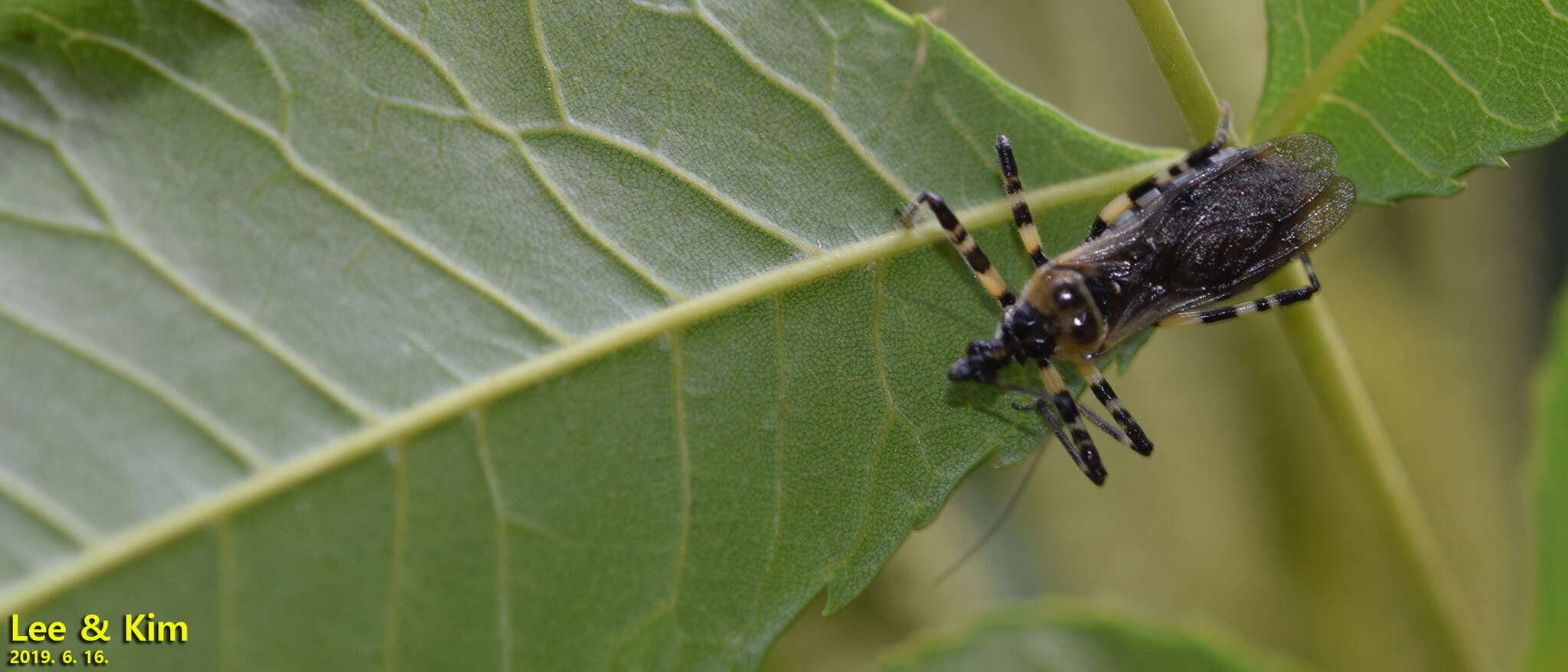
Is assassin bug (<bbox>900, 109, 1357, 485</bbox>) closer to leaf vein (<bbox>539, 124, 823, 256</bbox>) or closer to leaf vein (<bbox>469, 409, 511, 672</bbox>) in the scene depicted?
leaf vein (<bbox>539, 124, 823, 256</bbox>)

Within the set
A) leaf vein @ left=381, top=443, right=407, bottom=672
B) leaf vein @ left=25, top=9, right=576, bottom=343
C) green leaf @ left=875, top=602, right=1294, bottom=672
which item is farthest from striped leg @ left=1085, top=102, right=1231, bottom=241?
leaf vein @ left=381, top=443, right=407, bottom=672

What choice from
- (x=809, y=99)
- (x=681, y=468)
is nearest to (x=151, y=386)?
(x=681, y=468)

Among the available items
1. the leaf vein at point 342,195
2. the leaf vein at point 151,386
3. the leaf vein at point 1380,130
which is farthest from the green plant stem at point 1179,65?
the leaf vein at point 151,386

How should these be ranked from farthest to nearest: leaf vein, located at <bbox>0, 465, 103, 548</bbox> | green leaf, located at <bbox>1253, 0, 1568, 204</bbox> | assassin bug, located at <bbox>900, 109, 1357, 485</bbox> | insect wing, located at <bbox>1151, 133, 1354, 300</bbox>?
1. insect wing, located at <bbox>1151, 133, 1354, 300</bbox>
2. assassin bug, located at <bbox>900, 109, 1357, 485</bbox>
3. green leaf, located at <bbox>1253, 0, 1568, 204</bbox>
4. leaf vein, located at <bbox>0, 465, 103, 548</bbox>

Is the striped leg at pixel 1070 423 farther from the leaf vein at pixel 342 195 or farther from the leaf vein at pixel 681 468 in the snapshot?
the leaf vein at pixel 342 195

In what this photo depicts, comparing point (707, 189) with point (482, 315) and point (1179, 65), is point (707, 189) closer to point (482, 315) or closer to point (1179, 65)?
point (482, 315)

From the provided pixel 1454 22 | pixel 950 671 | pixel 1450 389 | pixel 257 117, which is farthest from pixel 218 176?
pixel 1450 389

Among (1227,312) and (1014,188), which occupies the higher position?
(1014,188)
